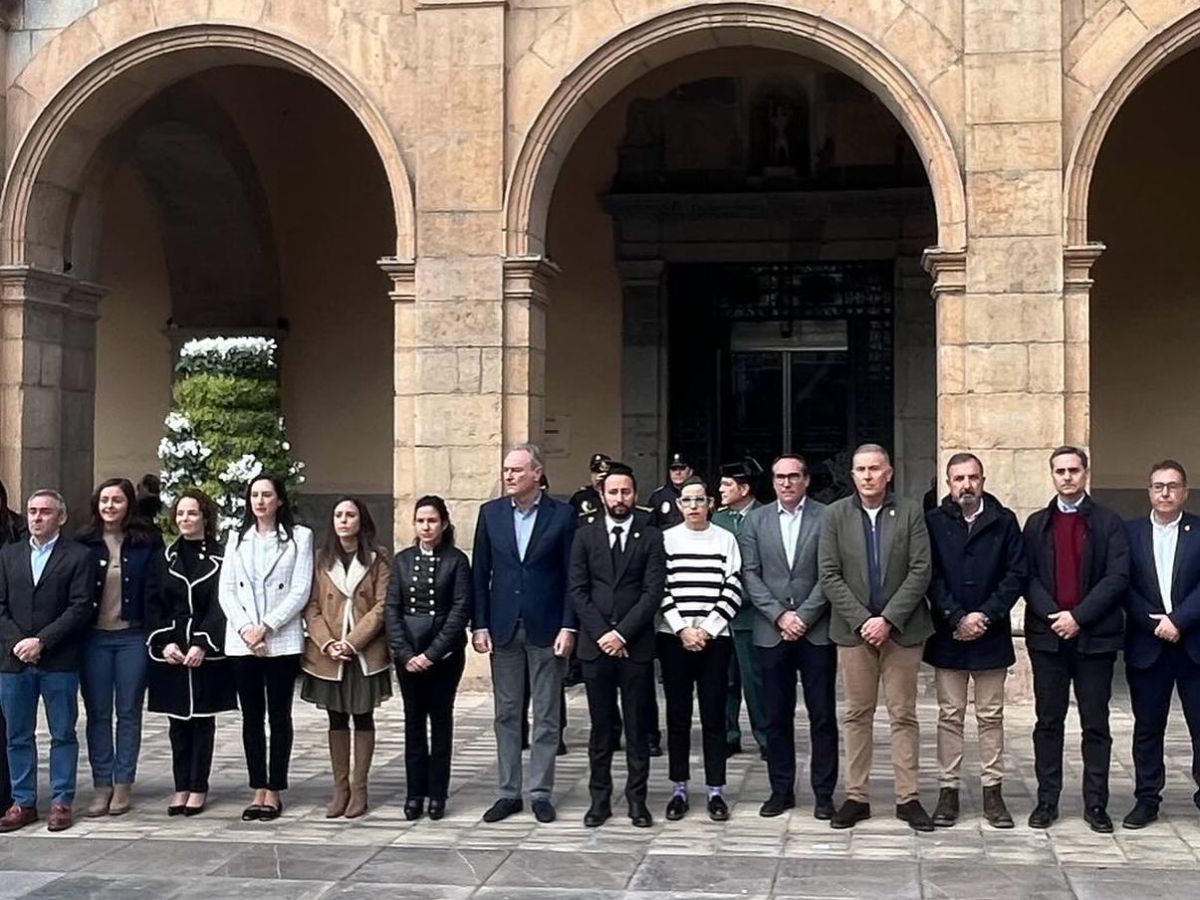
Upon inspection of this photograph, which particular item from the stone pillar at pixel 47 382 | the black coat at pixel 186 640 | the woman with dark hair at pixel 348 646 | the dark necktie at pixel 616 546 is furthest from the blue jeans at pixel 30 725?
the stone pillar at pixel 47 382

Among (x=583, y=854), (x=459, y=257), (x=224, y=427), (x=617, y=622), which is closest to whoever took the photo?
(x=583, y=854)

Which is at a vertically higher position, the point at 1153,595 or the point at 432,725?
the point at 1153,595

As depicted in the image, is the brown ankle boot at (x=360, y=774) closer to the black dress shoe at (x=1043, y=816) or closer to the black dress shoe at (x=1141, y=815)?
the black dress shoe at (x=1043, y=816)

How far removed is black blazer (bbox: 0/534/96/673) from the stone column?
19.5ft

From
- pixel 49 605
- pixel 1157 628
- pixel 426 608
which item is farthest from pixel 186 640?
pixel 1157 628

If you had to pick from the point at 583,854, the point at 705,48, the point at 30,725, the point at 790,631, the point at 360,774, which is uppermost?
the point at 705,48

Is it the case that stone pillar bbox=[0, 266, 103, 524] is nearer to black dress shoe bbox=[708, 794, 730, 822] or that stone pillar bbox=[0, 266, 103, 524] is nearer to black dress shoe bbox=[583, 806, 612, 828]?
black dress shoe bbox=[583, 806, 612, 828]

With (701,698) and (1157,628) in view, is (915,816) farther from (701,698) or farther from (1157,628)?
(1157,628)

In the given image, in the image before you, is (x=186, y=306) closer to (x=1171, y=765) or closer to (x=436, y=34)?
(x=436, y=34)

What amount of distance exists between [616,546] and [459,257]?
4.46m

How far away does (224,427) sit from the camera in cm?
1165

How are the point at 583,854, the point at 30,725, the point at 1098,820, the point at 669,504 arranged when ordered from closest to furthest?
the point at 583,854 < the point at 1098,820 < the point at 30,725 < the point at 669,504

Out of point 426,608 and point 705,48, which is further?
point 705,48

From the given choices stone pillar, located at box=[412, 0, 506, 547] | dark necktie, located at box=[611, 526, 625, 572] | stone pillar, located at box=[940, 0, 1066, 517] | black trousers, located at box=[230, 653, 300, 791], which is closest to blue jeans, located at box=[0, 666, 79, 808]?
black trousers, located at box=[230, 653, 300, 791]
